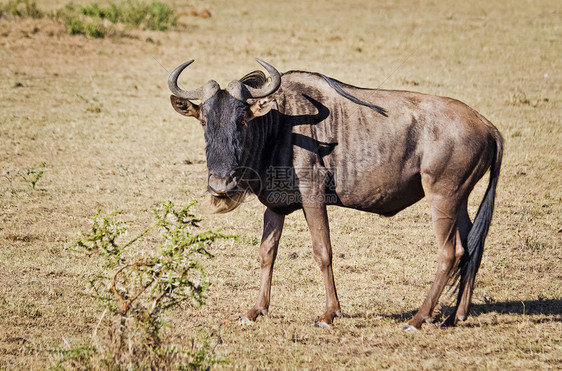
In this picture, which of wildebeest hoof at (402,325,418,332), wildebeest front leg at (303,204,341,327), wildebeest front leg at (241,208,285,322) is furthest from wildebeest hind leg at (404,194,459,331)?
wildebeest front leg at (241,208,285,322)

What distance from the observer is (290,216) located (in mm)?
9102

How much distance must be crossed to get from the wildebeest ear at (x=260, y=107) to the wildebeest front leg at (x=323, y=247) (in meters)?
0.87

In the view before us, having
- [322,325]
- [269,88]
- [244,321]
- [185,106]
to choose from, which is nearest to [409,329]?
[322,325]

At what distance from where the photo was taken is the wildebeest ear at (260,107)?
5586 millimetres

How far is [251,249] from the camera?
790cm

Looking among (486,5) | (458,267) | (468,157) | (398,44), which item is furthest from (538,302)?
(486,5)

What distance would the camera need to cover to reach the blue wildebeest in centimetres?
586

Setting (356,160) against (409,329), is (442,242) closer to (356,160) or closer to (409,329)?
(409,329)

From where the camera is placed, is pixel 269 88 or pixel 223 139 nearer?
pixel 223 139

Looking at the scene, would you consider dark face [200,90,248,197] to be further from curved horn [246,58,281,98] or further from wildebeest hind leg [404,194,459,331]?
wildebeest hind leg [404,194,459,331]

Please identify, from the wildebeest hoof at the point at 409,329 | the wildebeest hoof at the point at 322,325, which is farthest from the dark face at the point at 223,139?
the wildebeest hoof at the point at 409,329

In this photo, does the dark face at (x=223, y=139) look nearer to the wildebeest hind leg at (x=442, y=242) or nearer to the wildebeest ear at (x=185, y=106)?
the wildebeest ear at (x=185, y=106)

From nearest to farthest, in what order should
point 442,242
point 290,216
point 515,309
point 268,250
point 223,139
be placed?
point 223,139, point 442,242, point 268,250, point 515,309, point 290,216

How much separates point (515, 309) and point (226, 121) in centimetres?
300
